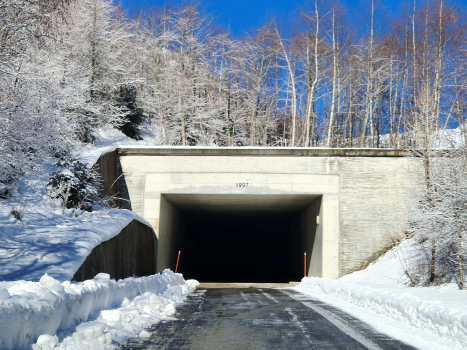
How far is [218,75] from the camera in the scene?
45.4m

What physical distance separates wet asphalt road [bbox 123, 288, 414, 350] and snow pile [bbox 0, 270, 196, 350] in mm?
374

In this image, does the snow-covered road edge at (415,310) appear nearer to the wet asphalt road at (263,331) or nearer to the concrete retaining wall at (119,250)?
the wet asphalt road at (263,331)

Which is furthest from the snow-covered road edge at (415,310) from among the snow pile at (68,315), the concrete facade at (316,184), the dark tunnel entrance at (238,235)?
the dark tunnel entrance at (238,235)

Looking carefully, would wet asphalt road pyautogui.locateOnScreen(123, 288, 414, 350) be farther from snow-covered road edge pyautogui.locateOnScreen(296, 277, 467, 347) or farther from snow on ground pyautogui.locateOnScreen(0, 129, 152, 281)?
snow on ground pyautogui.locateOnScreen(0, 129, 152, 281)

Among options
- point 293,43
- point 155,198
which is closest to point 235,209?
point 155,198

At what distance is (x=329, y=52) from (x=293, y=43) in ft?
9.03

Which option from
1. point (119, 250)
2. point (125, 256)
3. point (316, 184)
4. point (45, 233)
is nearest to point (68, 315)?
point (45, 233)

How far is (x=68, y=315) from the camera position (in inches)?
229

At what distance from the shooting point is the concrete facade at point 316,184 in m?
23.0

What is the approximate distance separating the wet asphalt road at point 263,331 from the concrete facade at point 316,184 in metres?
13.1

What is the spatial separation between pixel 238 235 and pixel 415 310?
127ft

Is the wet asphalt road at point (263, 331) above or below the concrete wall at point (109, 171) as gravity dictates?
below

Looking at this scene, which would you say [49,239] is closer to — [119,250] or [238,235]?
[119,250]

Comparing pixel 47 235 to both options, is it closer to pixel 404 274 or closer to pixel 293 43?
pixel 404 274
